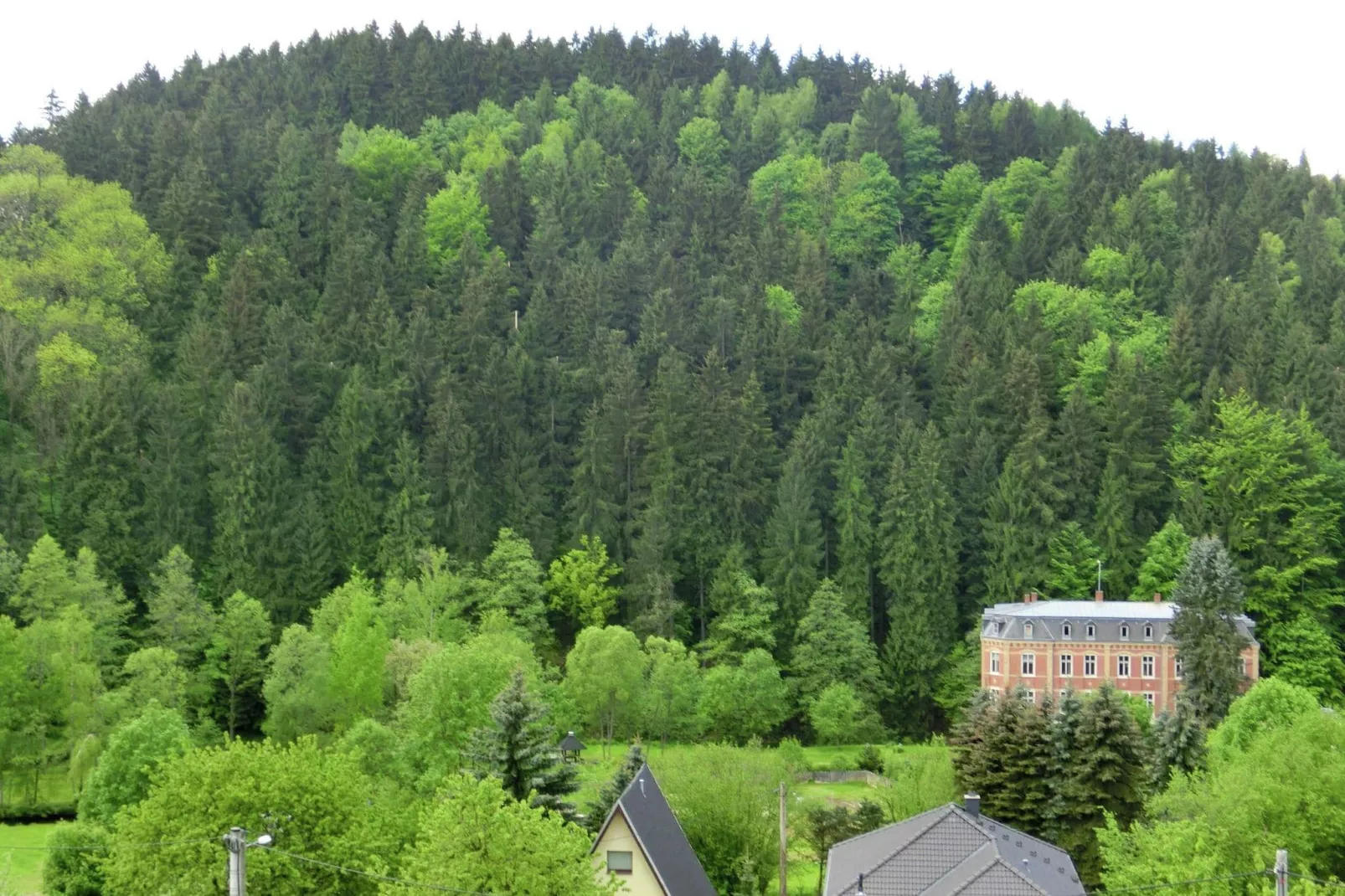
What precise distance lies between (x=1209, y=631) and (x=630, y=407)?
40.2 metres

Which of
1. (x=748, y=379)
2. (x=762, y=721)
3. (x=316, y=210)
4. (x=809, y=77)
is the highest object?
(x=809, y=77)

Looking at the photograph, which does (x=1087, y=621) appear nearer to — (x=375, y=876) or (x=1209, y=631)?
(x=1209, y=631)

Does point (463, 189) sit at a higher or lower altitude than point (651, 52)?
lower

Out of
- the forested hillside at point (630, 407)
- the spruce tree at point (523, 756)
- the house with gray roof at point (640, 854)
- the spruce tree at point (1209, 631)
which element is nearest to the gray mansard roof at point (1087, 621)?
the spruce tree at point (1209, 631)

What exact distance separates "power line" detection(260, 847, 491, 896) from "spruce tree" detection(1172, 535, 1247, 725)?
49585 mm

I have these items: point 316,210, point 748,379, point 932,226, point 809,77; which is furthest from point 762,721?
point 809,77

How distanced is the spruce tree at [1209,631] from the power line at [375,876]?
49585mm

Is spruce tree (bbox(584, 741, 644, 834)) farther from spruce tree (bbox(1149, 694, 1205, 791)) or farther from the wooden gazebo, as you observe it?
spruce tree (bbox(1149, 694, 1205, 791))

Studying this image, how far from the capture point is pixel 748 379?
360 ft

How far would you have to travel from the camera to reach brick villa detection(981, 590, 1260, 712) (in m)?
87.2

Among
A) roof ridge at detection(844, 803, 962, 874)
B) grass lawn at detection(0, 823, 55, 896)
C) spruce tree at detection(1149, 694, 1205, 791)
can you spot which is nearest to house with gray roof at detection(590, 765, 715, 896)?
roof ridge at detection(844, 803, 962, 874)

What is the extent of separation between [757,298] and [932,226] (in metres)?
36.4

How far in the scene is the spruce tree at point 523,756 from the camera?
52.6 metres

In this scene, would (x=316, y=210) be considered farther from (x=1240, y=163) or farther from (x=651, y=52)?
(x=1240, y=163)
